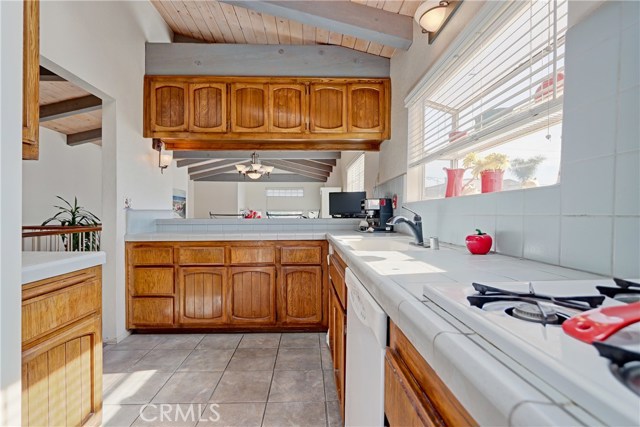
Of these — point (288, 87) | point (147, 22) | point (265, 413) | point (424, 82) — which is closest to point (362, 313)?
point (265, 413)

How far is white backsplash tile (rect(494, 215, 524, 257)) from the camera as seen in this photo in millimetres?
1191

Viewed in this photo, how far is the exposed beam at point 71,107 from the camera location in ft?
12.2

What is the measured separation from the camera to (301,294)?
287cm

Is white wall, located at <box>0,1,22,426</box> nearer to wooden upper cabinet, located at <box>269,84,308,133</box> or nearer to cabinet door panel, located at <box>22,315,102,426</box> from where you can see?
cabinet door panel, located at <box>22,315,102,426</box>

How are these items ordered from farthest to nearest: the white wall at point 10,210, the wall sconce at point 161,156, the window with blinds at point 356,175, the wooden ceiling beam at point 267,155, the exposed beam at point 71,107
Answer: the wooden ceiling beam at point 267,155 → the window with blinds at point 356,175 → the exposed beam at point 71,107 → the wall sconce at point 161,156 → the white wall at point 10,210

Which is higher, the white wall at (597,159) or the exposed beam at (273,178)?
the exposed beam at (273,178)

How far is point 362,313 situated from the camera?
0.97 meters

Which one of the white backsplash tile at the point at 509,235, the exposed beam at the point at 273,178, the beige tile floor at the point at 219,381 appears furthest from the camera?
the exposed beam at the point at 273,178

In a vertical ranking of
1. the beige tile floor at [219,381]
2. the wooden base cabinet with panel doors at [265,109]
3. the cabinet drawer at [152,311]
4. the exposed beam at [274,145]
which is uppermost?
the wooden base cabinet with panel doors at [265,109]

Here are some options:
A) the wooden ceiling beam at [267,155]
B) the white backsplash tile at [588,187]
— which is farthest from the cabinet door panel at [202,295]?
the wooden ceiling beam at [267,155]

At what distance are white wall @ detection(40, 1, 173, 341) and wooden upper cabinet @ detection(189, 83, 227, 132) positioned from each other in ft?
1.58

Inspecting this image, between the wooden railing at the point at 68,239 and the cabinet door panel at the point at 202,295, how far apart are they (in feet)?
3.01

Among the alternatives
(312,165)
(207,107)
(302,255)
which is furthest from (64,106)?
(312,165)

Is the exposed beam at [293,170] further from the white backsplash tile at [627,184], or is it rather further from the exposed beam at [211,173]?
the white backsplash tile at [627,184]
